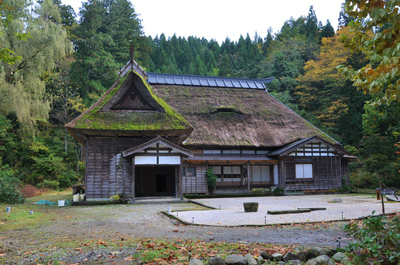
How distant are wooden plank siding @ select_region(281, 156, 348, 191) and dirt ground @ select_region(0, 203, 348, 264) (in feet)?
44.0

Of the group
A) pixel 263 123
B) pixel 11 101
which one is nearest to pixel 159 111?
pixel 263 123

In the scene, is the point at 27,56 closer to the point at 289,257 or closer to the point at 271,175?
the point at 271,175

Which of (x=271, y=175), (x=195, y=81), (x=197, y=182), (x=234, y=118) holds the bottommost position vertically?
(x=197, y=182)

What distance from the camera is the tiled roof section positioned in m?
27.5

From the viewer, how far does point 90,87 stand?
3422 centimetres

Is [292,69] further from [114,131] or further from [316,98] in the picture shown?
[114,131]

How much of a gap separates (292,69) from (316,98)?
20.6ft

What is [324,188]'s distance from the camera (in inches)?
885

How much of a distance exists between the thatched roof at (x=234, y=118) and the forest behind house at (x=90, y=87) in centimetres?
546

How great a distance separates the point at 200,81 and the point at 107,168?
1502 centimetres

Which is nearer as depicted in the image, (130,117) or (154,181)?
(130,117)

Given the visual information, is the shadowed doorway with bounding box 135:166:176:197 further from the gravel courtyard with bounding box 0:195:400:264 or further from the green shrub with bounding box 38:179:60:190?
the green shrub with bounding box 38:179:60:190

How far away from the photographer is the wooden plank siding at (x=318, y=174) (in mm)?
21938

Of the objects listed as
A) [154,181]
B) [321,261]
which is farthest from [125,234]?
[154,181]
